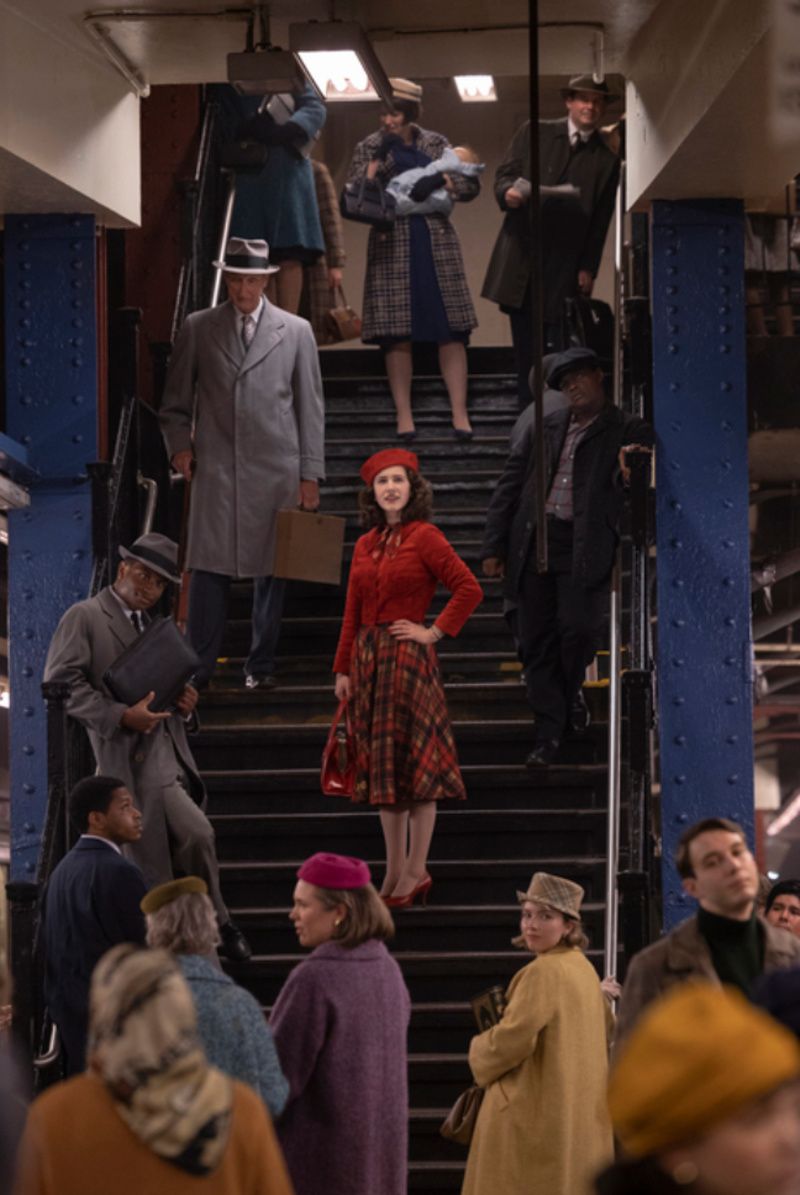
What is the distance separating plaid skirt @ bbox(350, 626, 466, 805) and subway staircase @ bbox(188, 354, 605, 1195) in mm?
509

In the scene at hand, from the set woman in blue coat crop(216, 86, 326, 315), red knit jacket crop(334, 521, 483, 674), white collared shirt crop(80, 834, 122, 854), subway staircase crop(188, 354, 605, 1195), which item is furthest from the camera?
woman in blue coat crop(216, 86, 326, 315)

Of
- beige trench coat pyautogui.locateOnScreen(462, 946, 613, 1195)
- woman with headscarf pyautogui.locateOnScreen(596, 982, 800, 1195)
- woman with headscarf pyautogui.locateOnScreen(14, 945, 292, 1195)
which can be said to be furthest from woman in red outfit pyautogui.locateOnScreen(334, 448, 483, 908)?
woman with headscarf pyautogui.locateOnScreen(596, 982, 800, 1195)

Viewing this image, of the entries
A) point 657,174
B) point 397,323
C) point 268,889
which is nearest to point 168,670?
point 268,889

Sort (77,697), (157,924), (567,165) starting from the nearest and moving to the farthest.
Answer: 1. (157,924)
2. (77,697)
3. (567,165)

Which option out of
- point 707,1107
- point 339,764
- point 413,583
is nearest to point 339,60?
point 413,583

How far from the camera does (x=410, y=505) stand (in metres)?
8.97

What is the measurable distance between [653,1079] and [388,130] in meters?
9.91

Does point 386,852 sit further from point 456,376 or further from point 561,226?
point 561,226

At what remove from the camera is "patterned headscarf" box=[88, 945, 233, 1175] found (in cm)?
364

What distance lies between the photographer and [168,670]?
324 inches

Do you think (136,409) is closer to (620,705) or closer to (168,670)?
(168,670)

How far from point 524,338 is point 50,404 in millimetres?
3497

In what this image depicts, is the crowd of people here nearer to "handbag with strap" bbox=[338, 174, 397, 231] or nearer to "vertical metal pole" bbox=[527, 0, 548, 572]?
"handbag with strap" bbox=[338, 174, 397, 231]

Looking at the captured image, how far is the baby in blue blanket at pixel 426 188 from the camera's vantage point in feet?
39.6
